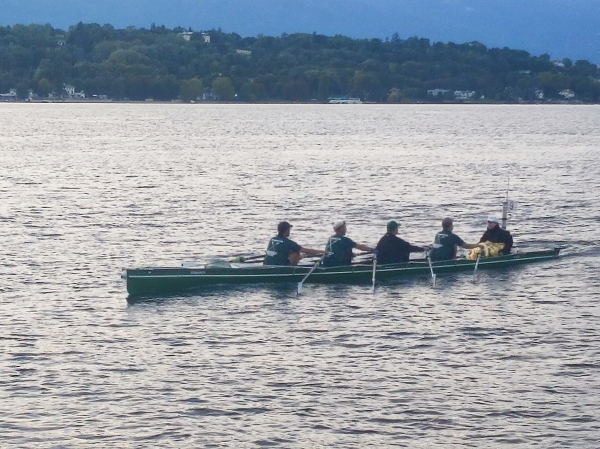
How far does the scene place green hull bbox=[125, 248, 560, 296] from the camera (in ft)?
102

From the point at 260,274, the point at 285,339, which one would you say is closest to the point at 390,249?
the point at 260,274

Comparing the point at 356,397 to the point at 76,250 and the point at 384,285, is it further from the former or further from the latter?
the point at 76,250

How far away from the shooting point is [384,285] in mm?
33156

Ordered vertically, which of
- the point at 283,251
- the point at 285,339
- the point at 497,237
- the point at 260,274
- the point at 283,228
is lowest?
the point at 285,339

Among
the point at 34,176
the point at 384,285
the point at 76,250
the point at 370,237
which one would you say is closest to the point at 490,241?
the point at 384,285

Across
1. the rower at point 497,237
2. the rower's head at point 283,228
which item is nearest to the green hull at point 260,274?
the rower's head at point 283,228

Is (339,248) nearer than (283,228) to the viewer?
No

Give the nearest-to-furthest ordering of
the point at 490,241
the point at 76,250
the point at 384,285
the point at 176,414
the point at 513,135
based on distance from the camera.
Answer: the point at 176,414 < the point at 384,285 < the point at 490,241 < the point at 76,250 < the point at 513,135

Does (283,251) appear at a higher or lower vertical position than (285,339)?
higher

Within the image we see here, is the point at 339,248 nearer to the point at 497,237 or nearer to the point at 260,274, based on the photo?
the point at 260,274

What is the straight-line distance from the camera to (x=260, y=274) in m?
32.3

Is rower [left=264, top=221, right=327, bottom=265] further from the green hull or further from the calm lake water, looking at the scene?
the calm lake water

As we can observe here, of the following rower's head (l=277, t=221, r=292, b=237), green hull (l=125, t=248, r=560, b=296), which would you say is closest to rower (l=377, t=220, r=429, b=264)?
green hull (l=125, t=248, r=560, b=296)

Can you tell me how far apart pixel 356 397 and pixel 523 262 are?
15.6 m
